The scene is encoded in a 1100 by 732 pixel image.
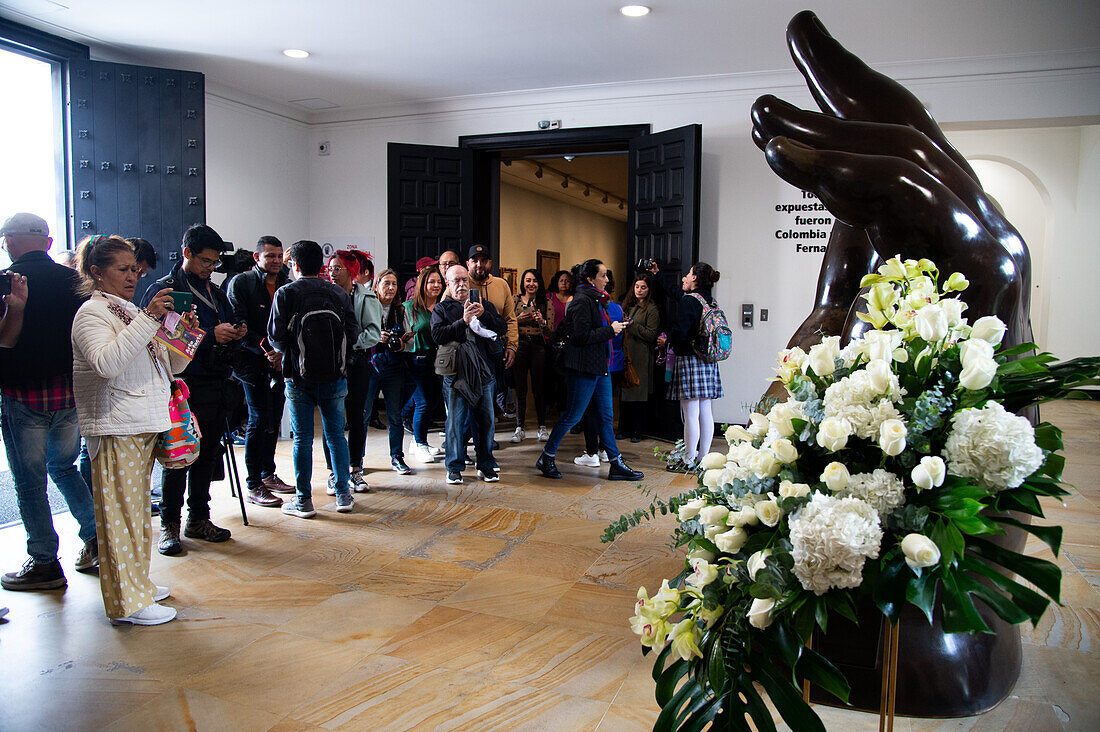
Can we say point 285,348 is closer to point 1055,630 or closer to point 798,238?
point 1055,630

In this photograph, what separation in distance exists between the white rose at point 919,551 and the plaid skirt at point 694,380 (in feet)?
14.6

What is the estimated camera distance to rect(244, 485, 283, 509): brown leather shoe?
472cm

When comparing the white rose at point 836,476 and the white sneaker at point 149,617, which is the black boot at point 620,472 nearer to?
the white sneaker at point 149,617

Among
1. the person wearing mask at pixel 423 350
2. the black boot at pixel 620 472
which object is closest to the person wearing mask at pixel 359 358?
the person wearing mask at pixel 423 350

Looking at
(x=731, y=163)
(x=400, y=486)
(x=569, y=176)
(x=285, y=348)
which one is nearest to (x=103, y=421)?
(x=285, y=348)

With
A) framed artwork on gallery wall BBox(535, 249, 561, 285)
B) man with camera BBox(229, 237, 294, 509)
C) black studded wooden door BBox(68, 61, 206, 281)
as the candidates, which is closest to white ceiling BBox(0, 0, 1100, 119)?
black studded wooden door BBox(68, 61, 206, 281)

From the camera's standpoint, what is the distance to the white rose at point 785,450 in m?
1.16

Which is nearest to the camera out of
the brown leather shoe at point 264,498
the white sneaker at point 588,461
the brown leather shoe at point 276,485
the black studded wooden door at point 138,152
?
the brown leather shoe at point 264,498

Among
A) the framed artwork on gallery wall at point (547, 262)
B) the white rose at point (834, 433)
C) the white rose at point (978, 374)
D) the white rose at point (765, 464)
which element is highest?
the framed artwork on gallery wall at point (547, 262)

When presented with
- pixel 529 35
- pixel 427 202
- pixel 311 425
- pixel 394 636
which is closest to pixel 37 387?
pixel 311 425

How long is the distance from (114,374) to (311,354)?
4.73 ft

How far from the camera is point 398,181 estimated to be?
25.7ft

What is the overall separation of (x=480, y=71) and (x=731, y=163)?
2.60m

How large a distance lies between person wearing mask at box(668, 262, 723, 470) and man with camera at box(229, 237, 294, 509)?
2778 millimetres
